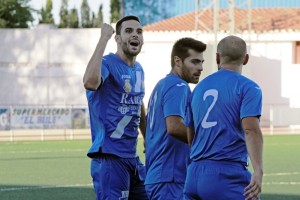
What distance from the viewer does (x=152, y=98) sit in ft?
27.1

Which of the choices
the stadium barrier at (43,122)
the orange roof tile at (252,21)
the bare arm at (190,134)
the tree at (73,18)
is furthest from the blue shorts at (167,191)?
the tree at (73,18)

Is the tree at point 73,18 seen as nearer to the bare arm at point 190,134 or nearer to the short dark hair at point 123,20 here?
the short dark hair at point 123,20

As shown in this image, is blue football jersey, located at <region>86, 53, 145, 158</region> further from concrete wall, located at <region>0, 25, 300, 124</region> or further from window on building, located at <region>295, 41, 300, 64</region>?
concrete wall, located at <region>0, 25, 300, 124</region>

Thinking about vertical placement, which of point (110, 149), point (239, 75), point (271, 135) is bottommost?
point (271, 135)

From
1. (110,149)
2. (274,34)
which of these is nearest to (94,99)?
(110,149)

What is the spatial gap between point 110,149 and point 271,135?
2877 cm

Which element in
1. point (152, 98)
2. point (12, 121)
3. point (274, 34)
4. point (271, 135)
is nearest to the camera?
point (152, 98)

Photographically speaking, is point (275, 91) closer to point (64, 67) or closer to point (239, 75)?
point (64, 67)

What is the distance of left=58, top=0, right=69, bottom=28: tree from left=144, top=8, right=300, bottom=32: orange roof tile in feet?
92.5

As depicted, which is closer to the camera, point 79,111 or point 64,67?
point 79,111

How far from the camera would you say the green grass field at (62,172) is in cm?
1528

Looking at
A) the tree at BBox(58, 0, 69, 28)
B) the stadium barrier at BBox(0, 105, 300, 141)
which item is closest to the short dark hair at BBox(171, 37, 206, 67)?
the stadium barrier at BBox(0, 105, 300, 141)

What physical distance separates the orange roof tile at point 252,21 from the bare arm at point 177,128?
39649 mm

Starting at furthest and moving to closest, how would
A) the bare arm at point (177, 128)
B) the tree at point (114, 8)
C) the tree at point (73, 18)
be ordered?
the tree at point (73, 18) < the tree at point (114, 8) < the bare arm at point (177, 128)
